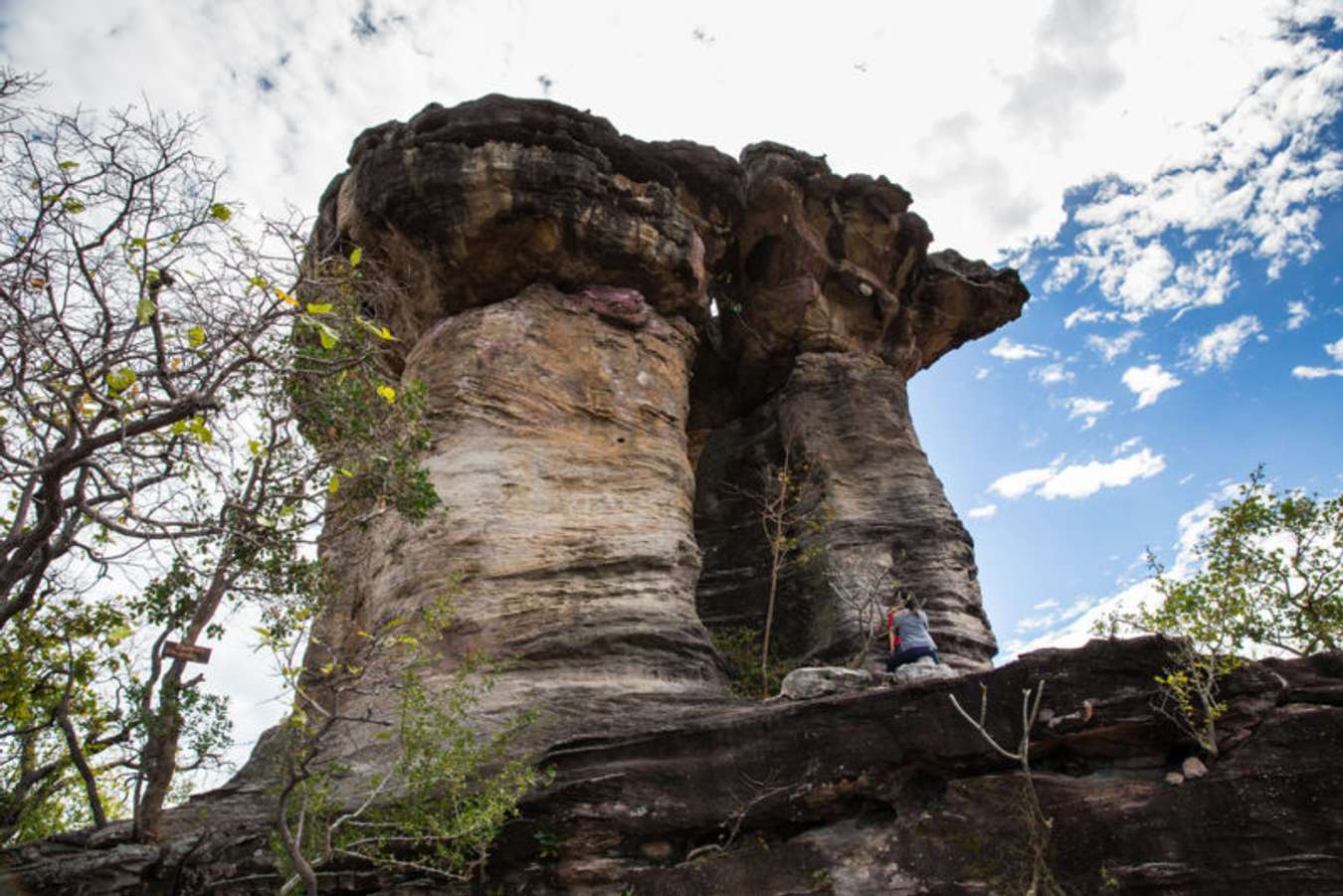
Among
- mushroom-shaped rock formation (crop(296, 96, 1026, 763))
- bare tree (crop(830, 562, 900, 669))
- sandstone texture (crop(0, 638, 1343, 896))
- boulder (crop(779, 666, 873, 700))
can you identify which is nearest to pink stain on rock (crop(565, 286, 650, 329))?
mushroom-shaped rock formation (crop(296, 96, 1026, 763))

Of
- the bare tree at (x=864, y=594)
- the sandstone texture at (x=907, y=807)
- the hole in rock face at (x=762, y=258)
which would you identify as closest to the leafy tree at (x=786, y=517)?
the bare tree at (x=864, y=594)

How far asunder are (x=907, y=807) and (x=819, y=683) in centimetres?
221

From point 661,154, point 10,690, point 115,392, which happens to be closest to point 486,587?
point 115,392

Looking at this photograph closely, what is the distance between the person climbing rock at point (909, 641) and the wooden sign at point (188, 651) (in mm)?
8091

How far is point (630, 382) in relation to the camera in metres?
14.7

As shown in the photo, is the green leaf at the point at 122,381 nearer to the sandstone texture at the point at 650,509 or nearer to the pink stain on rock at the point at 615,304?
the sandstone texture at the point at 650,509

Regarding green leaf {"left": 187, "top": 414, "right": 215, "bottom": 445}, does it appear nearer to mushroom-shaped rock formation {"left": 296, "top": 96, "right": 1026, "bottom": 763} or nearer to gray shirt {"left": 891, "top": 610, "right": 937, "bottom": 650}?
mushroom-shaped rock formation {"left": 296, "top": 96, "right": 1026, "bottom": 763}

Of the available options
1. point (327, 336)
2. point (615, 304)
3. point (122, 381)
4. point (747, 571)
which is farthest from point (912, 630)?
point (122, 381)

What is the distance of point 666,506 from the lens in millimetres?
13242

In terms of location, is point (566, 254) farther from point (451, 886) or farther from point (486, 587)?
point (451, 886)

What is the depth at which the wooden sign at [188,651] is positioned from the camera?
8.59 metres

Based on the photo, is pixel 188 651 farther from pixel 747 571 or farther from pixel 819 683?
pixel 747 571

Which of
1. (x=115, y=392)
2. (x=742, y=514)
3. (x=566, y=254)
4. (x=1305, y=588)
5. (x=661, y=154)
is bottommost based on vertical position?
(x=1305, y=588)

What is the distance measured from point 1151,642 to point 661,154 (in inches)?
478
